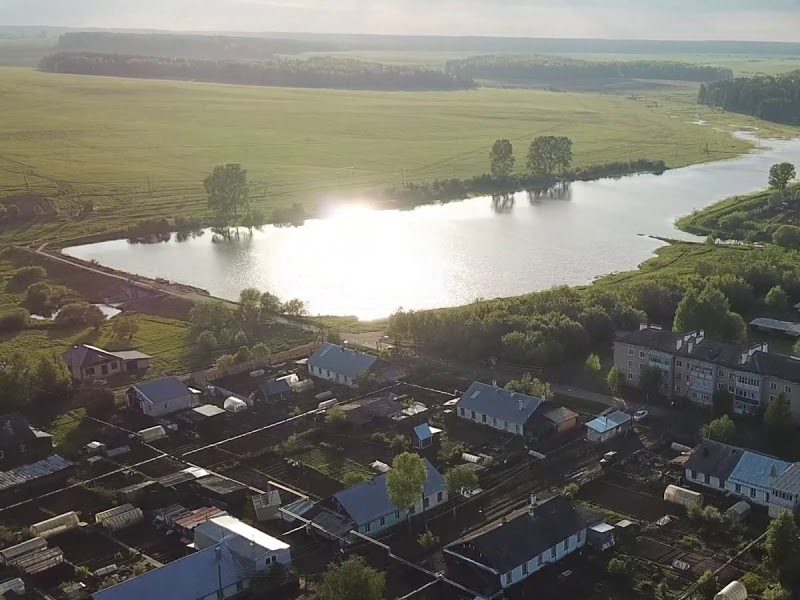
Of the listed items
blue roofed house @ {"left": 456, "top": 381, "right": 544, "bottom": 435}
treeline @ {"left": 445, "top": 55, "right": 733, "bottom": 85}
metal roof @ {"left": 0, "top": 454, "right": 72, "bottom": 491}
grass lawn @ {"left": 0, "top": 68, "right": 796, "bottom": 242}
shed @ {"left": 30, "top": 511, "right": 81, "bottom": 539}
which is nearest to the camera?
shed @ {"left": 30, "top": 511, "right": 81, "bottom": 539}

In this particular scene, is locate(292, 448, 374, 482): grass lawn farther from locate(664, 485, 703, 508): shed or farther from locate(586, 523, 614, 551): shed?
locate(664, 485, 703, 508): shed

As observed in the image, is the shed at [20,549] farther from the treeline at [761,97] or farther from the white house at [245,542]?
the treeline at [761,97]

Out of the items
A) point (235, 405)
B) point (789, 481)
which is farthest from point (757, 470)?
point (235, 405)

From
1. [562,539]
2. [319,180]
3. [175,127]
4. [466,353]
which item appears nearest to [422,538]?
[562,539]

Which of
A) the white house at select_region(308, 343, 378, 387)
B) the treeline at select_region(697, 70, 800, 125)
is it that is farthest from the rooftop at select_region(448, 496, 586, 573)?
the treeline at select_region(697, 70, 800, 125)

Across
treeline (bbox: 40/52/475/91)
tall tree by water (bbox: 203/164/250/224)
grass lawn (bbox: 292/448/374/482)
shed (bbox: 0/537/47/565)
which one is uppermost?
treeline (bbox: 40/52/475/91)

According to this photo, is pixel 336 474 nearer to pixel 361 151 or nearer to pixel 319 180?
pixel 319 180

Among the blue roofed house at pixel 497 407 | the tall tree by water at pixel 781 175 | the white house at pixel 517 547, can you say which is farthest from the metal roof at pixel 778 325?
the tall tree by water at pixel 781 175
